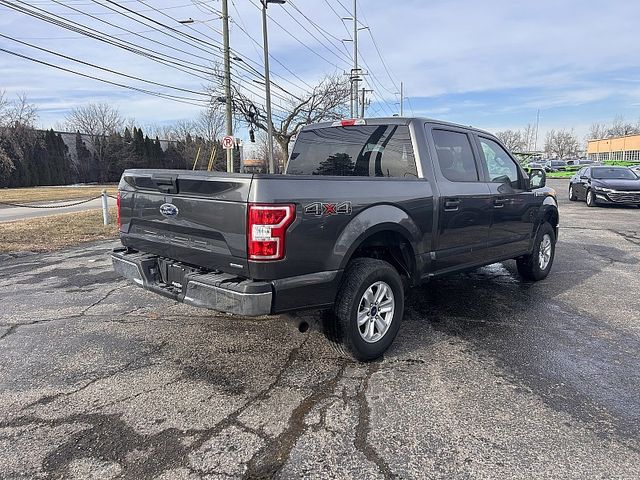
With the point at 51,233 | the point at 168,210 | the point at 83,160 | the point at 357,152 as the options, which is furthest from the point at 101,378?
the point at 83,160

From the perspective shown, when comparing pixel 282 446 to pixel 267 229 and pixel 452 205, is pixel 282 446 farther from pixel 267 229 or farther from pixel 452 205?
pixel 452 205

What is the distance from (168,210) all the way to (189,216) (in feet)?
0.96

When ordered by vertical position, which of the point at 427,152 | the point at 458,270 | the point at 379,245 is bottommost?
the point at 458,270

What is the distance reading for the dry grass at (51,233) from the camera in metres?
9.53

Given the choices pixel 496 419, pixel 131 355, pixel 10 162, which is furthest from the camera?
pixel 10 162

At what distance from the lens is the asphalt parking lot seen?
8.41 ft

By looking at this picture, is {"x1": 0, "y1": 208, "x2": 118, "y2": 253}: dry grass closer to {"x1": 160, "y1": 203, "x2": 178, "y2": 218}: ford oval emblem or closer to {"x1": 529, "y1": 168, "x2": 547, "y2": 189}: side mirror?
{"x1": 160, "y1": 203, "x2": 178, "y2": 218}: ford oval emblem

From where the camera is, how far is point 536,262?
6305mm

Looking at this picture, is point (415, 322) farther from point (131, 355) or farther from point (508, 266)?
point (508, 266)

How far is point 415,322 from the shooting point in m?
4.82

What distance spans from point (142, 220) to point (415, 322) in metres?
2.79

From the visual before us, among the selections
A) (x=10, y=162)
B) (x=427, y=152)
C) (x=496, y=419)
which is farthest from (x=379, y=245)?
(x=10, y=162)

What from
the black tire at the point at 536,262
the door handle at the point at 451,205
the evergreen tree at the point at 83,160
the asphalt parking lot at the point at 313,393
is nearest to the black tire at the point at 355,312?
the asphalt parking lot at the point at 313,393

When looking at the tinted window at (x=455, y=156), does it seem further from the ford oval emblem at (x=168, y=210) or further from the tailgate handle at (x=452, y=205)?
the ford oval emblem at (x=168, y=210)
